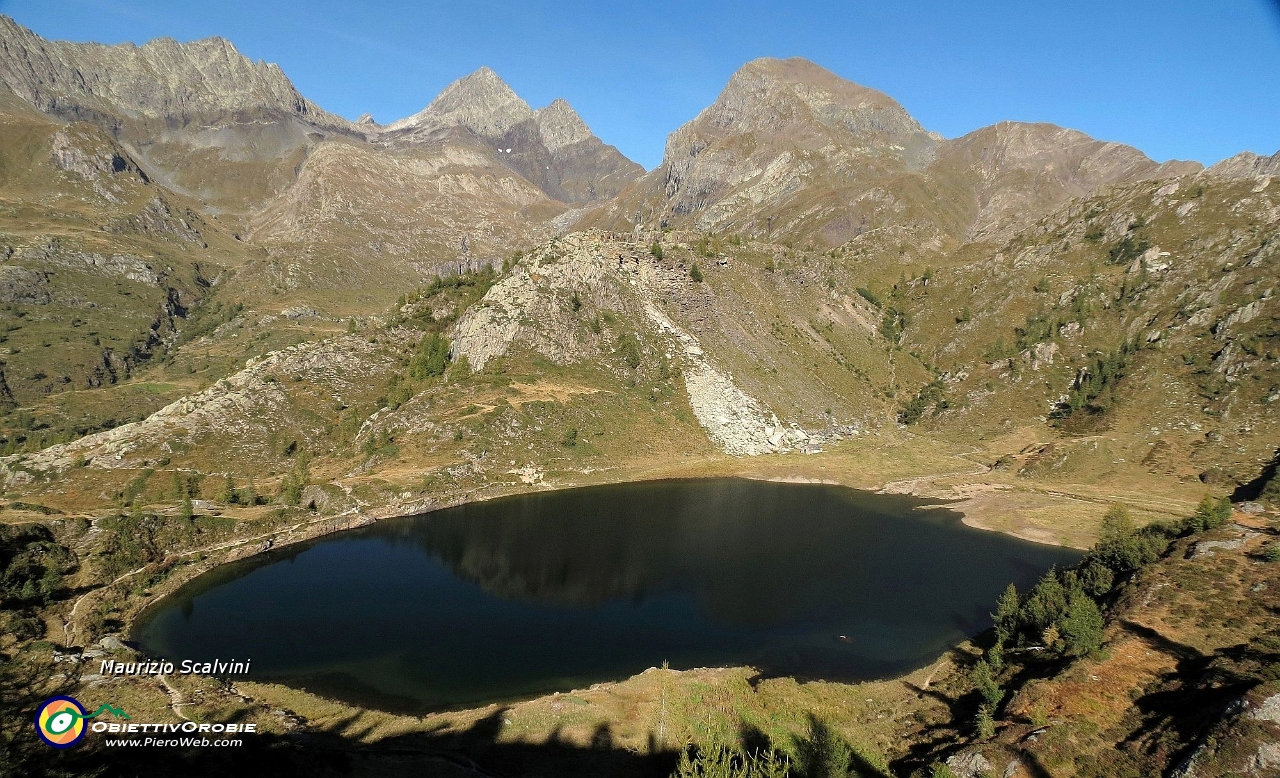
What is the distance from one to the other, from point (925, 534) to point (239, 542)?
3072 inches

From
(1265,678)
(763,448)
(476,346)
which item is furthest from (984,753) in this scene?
(476,346)

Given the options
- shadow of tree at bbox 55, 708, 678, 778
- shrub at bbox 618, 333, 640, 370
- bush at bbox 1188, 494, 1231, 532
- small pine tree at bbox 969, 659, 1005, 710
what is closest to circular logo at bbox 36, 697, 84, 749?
shadow of tree at bbox 55, 708, 678, 778

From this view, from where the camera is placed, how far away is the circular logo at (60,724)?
77.0 ft

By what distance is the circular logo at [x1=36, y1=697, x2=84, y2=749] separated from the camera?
77.0 ft

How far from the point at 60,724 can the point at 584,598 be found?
1355 inches

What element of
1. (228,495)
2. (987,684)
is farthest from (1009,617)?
(228,495)

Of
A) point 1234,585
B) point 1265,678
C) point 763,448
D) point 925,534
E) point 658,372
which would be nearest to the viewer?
point 1265,678

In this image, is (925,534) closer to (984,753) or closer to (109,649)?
(984,753)

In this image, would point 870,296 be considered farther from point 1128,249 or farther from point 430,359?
point 430,359

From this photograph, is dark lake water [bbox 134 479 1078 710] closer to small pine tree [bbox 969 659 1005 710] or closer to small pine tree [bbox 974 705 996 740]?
small pine tree [bbox 969 659 1005 710]

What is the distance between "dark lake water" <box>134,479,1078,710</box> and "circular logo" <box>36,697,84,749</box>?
1388 cm

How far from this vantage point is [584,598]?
5234cm

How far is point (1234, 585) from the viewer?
1481 inches

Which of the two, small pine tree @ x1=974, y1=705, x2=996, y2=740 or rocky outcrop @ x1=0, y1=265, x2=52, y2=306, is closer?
small pine tree @ x1=974, y1=705, x2=996, y2=740
